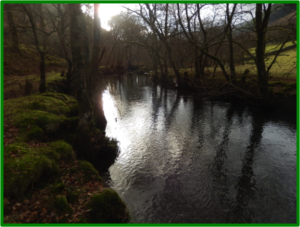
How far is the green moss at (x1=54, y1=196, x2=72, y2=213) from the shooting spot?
459 cm

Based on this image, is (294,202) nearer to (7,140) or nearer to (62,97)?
(7,140)

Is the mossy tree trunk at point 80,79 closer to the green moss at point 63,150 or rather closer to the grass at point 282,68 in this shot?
the green moss at point 63,150

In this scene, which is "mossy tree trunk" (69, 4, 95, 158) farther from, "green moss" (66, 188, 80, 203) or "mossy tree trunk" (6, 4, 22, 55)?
"mossy tree trunk" (6, 4, 22, 55)

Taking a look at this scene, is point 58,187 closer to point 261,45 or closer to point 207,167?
point 207,167

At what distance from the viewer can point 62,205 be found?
4672 mm

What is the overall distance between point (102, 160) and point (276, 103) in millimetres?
16765

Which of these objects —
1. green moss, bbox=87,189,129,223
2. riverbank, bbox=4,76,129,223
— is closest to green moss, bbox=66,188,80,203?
riverbank, bbox=4,76,129,223

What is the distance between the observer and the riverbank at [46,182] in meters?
4.43

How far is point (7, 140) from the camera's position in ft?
21.0

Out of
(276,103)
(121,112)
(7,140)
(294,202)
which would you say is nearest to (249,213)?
(294,202)

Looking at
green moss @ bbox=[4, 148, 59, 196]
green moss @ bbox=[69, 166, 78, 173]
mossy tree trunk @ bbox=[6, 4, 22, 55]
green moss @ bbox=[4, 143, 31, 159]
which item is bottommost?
green moss @ bbox=[69, 166, 78, 173]

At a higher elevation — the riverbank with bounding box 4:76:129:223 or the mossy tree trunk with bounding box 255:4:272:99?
the mossy tree trunk with bounding box 255:4:272:99

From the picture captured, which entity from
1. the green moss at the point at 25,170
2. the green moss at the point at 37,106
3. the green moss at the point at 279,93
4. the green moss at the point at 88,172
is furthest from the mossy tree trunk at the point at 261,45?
the green moss at the point at 25,170

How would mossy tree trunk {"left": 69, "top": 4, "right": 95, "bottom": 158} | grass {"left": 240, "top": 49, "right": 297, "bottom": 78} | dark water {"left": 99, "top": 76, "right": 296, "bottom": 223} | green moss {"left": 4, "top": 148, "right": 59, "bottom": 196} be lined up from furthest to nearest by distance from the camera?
grass {"left": 240, "top": 49, "right": 297, "bottom": 78}, mossy tree trunk {"left": 69, "top": 4, "right": 95, "bottom": 158}, dark water {"left": 99, "top": 76, "right": 296, "bottom": 223}, green moss {"left": 4, "top": 148, "right": 59, "bottom": 196}
